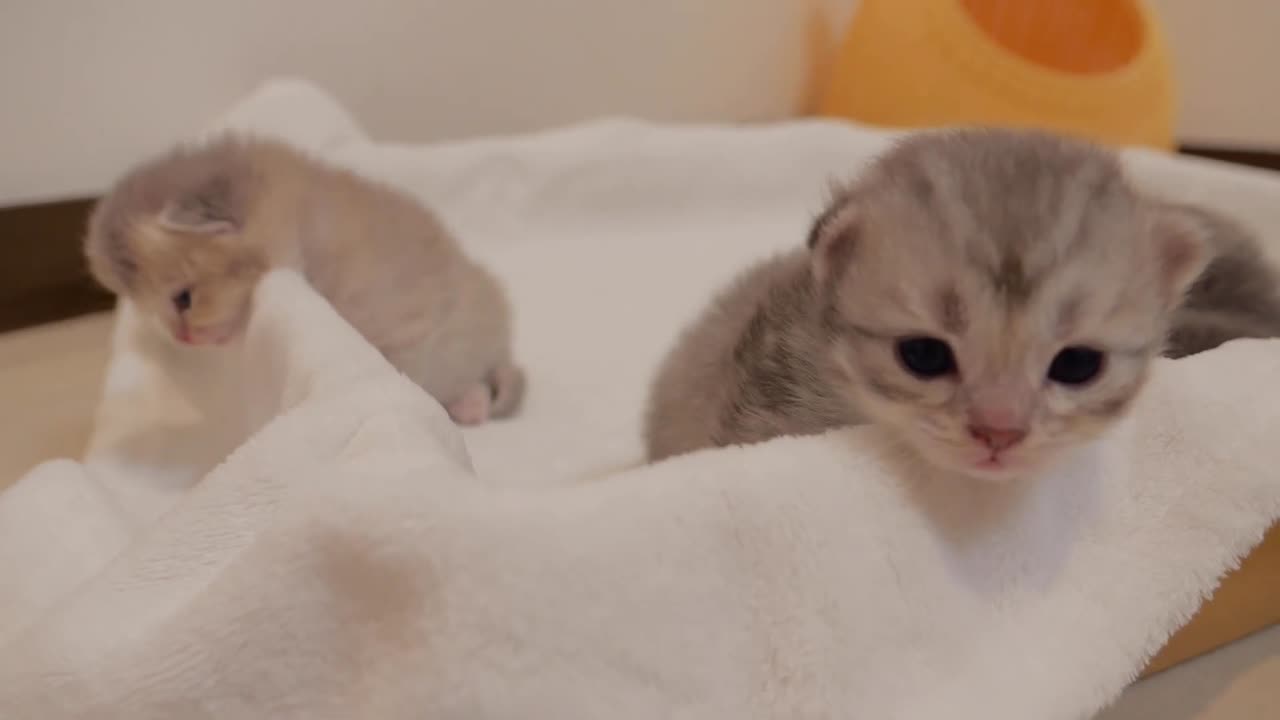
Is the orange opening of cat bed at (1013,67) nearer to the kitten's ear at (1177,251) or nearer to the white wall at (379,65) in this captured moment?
the white wall at (379,65)

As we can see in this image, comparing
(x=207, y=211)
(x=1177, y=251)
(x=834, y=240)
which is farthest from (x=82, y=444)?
(x=1177, y=251)

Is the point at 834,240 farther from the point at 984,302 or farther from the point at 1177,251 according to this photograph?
the point at 1177,251

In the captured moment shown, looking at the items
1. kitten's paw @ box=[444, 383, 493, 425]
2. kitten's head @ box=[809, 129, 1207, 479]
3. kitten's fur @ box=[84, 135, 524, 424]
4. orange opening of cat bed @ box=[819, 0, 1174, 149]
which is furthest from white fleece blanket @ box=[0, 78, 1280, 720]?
orange opening of cat bed @ box=[819, 0, 1174, 149]

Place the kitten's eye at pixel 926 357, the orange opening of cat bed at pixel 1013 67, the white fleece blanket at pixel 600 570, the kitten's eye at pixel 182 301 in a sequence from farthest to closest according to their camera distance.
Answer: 1. the orange opening of cat bed at pixel 1013 67
2. the kitten's eye at pixel 182 301
3. the kitten's eye at pixel 926 357
4. the white fleece blanket at pixel 600 570

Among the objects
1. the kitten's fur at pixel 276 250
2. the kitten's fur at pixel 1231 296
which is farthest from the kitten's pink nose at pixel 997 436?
the kitten's fur at pixel 276 250

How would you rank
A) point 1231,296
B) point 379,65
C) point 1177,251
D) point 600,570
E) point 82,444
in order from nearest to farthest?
point 600,570 < point 1177,251 < point 1231,296 < point 82,444 < point 379,65

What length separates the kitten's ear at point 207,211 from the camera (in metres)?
1.15

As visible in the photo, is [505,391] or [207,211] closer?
[207,211]

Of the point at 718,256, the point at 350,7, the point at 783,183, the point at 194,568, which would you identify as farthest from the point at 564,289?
the point at 194,568

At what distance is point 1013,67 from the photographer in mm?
1873

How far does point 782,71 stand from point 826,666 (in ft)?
6.13

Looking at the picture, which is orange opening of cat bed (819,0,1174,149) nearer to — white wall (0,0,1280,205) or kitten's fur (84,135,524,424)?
white wall (0,0,1280,205)

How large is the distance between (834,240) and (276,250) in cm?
67

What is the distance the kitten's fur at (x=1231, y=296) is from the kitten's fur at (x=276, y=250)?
82cm
